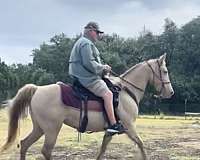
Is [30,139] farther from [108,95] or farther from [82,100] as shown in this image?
[108,95]

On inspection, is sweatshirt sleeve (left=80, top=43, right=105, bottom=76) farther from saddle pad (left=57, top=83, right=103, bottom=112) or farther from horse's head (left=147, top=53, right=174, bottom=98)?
horse's head (left=147, top=53, right=174, bottom=98)

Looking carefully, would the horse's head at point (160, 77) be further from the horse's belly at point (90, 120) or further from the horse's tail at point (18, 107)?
the horse's tail at point (18, 107)

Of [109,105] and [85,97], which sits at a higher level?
[85,97]

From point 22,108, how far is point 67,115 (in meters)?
0.88

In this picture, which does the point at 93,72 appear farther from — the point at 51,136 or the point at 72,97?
the point at 51,136

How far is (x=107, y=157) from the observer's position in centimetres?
1120

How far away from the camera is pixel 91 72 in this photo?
880 centimetres

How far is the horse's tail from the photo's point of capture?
29.1 ft

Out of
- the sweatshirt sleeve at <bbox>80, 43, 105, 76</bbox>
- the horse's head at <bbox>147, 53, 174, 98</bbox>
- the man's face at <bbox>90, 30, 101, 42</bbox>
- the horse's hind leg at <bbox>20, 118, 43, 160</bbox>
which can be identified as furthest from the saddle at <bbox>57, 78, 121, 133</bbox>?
the horse's head at <bbox>147, 53, 174, 98</bbox>

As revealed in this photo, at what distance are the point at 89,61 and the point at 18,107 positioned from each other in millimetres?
1583

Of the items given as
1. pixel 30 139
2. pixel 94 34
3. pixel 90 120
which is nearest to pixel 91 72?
pixel 94 34

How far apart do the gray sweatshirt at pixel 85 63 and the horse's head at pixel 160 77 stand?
4.75 ft

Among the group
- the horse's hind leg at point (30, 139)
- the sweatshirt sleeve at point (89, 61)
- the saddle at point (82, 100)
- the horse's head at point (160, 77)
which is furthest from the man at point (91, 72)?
the horse's head at point (160, 77)

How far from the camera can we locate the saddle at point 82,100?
870 centimetres
